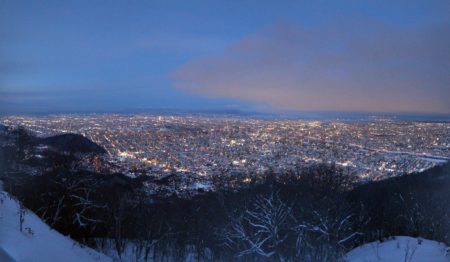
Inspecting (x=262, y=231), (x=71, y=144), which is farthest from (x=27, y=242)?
(x=71, y=144)

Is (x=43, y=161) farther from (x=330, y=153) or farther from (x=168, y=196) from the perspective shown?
(x=330, y=153)

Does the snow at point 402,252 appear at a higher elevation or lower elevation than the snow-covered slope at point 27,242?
lower

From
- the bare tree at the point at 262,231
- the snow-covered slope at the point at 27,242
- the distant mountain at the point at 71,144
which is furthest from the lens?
the distant mountain at the point at 71,144

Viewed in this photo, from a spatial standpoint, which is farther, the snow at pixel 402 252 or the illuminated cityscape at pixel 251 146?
the illuminated cityscape at pixel 251 146

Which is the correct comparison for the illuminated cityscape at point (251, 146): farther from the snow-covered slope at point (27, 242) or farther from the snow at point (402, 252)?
the snow-covered slope at point (27, 242)

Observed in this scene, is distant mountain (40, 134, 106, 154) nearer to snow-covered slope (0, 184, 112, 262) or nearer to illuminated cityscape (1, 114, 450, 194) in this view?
illuminated cityscape (1, 114, 450, 194)

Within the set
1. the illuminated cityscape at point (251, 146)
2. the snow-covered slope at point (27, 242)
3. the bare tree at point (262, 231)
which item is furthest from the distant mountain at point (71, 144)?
the snow-covered slope at point (27, 242)

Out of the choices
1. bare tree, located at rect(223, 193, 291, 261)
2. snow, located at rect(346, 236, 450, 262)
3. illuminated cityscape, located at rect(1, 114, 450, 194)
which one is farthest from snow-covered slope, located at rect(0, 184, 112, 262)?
illuminated cityscape, located at rect(1, 114, 450, 194)

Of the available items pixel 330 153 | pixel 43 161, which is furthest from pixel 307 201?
pixel 330 153
